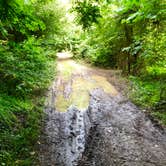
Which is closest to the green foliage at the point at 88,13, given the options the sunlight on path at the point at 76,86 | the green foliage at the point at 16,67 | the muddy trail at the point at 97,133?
the green foliage at the point at 16,67

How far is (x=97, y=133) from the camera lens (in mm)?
6133

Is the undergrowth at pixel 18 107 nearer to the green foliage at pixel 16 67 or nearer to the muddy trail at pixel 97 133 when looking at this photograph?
the green foliage at pixel 16 67

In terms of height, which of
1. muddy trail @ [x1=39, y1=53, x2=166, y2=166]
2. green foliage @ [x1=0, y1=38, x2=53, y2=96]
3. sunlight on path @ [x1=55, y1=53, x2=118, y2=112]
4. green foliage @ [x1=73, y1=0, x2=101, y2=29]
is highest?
green foliage @ [x1=73, y1=0, x2=101, y2=29]

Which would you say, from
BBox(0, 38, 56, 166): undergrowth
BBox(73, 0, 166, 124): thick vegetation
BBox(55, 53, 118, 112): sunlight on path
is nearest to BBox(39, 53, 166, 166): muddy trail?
BBox(55, 53, 118, 112): sunlight on path

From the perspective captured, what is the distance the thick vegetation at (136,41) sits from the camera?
566cm

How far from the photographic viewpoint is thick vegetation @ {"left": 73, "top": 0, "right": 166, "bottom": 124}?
5.66 metres

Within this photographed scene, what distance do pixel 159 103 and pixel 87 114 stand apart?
229 centimetres

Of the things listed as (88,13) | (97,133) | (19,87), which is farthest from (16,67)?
(88,13)

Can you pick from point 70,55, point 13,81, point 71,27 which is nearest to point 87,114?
point 13,81

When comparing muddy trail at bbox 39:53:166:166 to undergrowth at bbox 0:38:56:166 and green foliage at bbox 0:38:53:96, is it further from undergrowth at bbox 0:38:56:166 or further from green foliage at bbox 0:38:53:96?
green foliage at bbox 0:38:53:96

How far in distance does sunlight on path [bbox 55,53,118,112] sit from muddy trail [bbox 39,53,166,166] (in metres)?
0.03

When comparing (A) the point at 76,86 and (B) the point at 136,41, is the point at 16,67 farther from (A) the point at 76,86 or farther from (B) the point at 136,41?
(B) the point at 136,41

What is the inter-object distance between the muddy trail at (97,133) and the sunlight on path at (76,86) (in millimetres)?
27

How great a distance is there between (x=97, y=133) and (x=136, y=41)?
207 inches
